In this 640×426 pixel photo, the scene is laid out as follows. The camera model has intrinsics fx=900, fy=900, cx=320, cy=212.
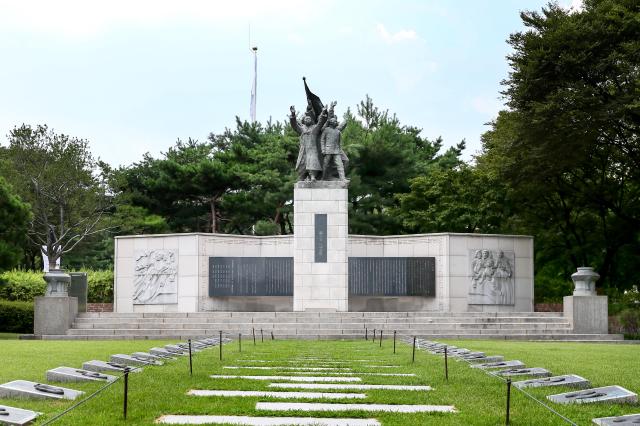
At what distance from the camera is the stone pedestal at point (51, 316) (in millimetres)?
26094

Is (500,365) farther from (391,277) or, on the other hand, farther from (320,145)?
(391,277)

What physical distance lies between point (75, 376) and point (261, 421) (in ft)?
11.6

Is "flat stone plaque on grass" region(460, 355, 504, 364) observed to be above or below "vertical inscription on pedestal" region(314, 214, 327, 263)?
below

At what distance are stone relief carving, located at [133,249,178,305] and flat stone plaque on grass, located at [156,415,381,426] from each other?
24.6m

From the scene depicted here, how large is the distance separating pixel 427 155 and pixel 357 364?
130 feet

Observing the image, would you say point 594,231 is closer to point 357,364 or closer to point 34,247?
point 357,364

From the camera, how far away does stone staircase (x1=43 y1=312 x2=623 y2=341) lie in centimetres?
2545

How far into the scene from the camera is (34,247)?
189 ft

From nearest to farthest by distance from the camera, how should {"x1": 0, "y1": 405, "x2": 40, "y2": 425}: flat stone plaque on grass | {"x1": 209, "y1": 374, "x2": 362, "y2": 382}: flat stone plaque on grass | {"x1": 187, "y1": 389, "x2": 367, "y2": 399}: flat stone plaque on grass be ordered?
{"x1": 0, "y1": 405, "x2": 40, "y2": 425}: flat stone plaque on grass, {"x1": 187, "y1": 389, "x2": 367, "y2": 399}: flat stone plaque on grass, {"x1": 209, "y1": 374, "x2": 362, "y2": 382}: flat stone plaque on grass

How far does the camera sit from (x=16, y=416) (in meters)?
7.77

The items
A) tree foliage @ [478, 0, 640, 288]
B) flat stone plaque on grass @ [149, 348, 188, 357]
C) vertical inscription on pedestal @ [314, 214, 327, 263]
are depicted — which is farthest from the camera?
vertical inscription on pedestal @ [314, 214, 327, 263]

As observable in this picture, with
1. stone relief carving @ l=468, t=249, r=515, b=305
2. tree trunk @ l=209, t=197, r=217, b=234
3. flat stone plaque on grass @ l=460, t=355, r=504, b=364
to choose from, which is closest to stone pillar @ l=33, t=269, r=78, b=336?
stone relief carving @ l=468, t=249, r=515, b=305

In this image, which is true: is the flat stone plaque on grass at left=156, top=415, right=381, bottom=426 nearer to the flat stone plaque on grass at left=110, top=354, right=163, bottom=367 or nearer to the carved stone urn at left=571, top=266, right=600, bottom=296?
the flat stone plaque on grass at left=110, top=354, right=163, bottom=367

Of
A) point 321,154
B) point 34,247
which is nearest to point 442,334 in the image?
point 321,154
